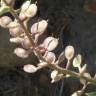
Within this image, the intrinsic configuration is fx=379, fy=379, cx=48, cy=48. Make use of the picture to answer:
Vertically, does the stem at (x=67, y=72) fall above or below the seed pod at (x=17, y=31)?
below

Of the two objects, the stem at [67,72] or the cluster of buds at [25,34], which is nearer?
the cluster of buds at [25,34]

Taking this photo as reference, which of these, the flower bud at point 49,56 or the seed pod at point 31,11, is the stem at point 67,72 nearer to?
the flower bud at point 49,56

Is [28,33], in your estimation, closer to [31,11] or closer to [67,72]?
[31,11]

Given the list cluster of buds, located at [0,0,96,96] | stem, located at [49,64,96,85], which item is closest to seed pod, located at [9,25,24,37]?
cluster of buds, located at [0,0,96,96]

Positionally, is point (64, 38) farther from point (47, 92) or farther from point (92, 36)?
point (47, 92)

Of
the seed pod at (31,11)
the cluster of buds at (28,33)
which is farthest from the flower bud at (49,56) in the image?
the seed pod at (31,11)

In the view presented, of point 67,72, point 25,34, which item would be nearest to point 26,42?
point 25,34

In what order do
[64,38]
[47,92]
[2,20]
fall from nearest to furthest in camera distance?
[2,20]
[47,92]
[64,38]

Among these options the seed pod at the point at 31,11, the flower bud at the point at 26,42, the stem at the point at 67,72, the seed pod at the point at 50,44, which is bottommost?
the stem at the point at 67,72

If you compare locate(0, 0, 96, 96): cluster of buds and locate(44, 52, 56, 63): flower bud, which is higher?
locate(0, 0, 96, 96): cluster of buds

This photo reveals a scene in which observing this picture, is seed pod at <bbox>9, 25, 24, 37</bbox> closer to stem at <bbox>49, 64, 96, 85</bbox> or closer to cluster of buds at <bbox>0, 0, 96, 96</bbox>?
cluster of buds at <bbox>0, 0, 96, 96</bbox>

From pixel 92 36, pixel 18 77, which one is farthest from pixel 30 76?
pixel 92 36
